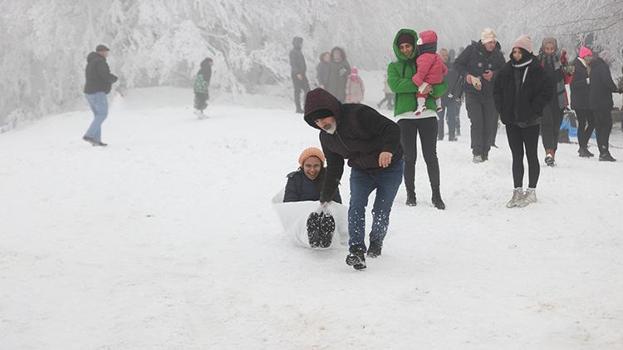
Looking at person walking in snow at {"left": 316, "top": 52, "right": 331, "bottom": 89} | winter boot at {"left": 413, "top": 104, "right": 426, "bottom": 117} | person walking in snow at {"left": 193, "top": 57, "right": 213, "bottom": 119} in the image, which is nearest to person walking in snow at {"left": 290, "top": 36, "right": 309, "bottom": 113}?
person walking in snow at {"left": 316, "top": 52, "right": 331, "bottom": 89}

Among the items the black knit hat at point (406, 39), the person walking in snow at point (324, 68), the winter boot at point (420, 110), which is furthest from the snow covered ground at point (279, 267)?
the person walking in snow at point (324, 68)

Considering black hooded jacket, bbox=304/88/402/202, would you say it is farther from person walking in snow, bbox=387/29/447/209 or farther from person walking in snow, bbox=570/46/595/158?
person walking in snow, bbox=570/46/595/158

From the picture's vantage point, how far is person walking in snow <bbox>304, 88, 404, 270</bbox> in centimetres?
472

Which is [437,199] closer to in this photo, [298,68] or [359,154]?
[359,154]

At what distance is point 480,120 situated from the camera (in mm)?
9188

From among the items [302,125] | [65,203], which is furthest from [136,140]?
[65,203]

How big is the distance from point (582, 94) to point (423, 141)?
16.3 feet

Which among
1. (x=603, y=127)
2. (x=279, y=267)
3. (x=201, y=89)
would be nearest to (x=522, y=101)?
(x=279, y=267)

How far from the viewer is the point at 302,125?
598 inches

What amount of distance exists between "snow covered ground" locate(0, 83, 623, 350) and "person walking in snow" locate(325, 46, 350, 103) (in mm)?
8621

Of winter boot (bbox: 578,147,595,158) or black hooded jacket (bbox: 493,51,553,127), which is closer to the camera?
black hooded jacket (bbox: 493,51,553,127)

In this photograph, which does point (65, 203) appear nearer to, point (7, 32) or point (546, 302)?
point (546, 302)

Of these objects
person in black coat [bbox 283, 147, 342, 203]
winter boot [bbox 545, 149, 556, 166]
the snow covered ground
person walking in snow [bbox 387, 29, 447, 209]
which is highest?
person walking in snow [bbox 387, 29, 447, 209]

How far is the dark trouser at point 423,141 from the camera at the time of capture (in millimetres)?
6969
